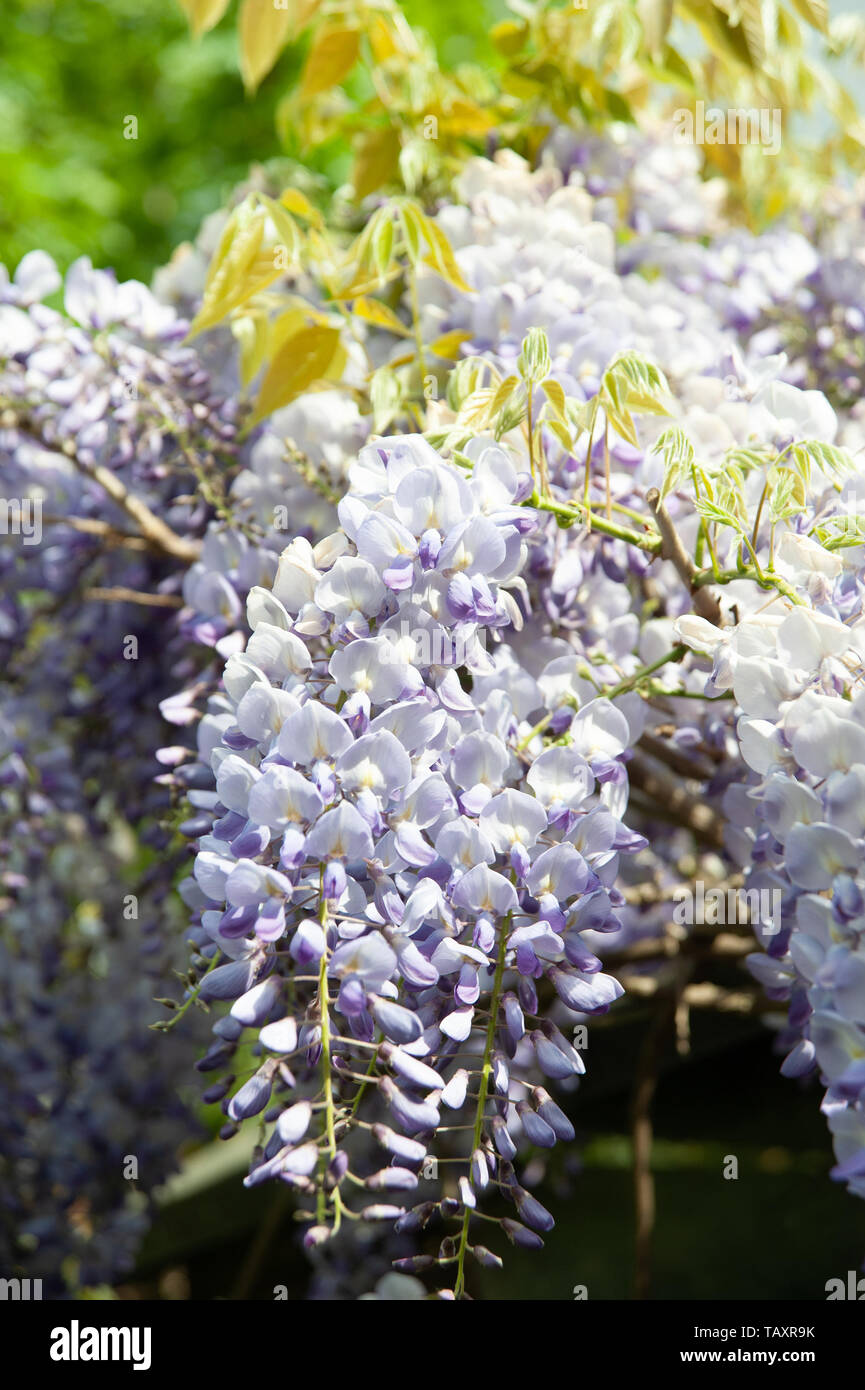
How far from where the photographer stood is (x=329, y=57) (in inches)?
69.7

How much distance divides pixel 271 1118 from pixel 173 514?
2.83ft

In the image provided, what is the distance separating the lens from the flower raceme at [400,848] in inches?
34.5

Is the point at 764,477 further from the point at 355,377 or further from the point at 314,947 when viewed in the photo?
the point at 314,947

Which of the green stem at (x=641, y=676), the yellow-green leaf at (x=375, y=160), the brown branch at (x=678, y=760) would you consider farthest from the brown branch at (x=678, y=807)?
the yellow-green leaf at (x=375, y=160)

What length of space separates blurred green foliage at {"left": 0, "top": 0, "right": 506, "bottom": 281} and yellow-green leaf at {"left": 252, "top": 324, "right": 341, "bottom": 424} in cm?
234

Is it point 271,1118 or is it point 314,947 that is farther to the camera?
point 271,1118

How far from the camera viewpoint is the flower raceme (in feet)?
2.88

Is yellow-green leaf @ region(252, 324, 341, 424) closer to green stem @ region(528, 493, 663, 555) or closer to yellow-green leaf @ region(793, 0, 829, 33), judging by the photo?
green stem @ region(528, 493, 663, 555)

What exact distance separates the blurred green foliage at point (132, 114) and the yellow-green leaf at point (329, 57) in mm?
1855

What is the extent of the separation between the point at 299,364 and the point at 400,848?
2.41ft

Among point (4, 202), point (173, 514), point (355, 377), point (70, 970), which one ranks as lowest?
point (70, 970)

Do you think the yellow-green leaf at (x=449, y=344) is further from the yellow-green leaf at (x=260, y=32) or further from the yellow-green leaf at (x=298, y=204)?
the yellow-green leaf at (x=260, y=32)

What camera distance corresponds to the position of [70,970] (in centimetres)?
227
